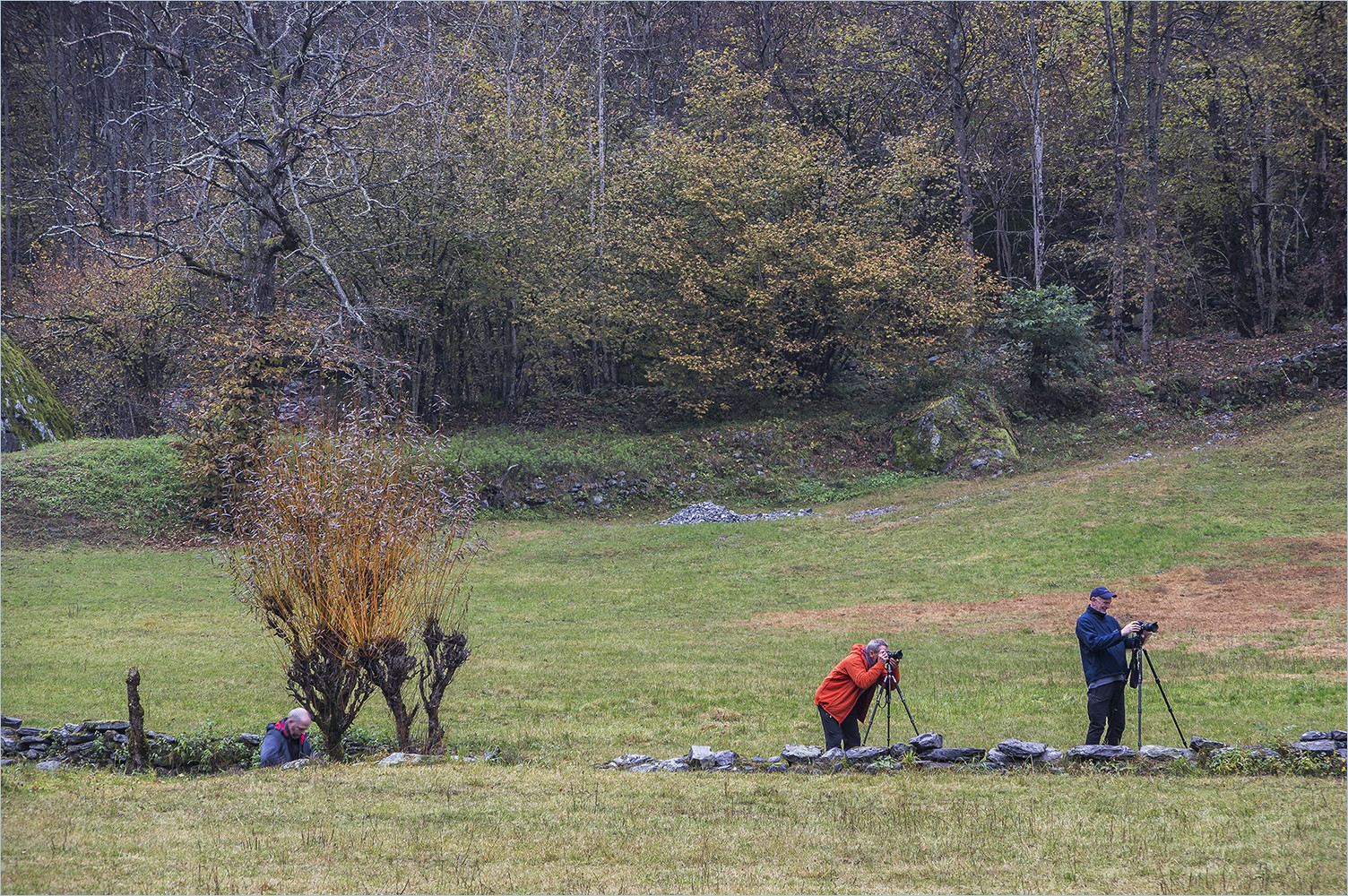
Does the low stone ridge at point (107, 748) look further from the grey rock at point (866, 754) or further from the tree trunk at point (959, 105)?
the tree trunk at point (959, 105)

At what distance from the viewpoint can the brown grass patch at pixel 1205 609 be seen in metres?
15.8

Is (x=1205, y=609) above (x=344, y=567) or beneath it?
beneath

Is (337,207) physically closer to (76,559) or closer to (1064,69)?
(76,559)

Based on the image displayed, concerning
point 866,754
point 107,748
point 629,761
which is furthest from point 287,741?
point 866,754

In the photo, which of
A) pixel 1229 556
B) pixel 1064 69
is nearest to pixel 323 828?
pixel 1229 556

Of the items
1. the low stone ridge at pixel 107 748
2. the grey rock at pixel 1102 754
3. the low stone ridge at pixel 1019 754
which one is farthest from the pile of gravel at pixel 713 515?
the grey rock at pixel 1102 754

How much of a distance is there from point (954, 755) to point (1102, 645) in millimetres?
1986

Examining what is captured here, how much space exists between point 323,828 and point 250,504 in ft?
14.6

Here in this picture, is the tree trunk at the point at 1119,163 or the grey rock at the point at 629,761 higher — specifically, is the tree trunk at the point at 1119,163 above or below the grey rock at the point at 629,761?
above

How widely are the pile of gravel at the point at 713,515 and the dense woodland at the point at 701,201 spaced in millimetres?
6372

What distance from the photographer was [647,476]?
32.3m

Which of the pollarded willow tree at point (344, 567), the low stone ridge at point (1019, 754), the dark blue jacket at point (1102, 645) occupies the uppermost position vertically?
the pollarded willow tree at point (344, 567)

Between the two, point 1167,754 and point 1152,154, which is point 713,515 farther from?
point 1152,154

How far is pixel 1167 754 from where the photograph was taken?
9.44 meters
